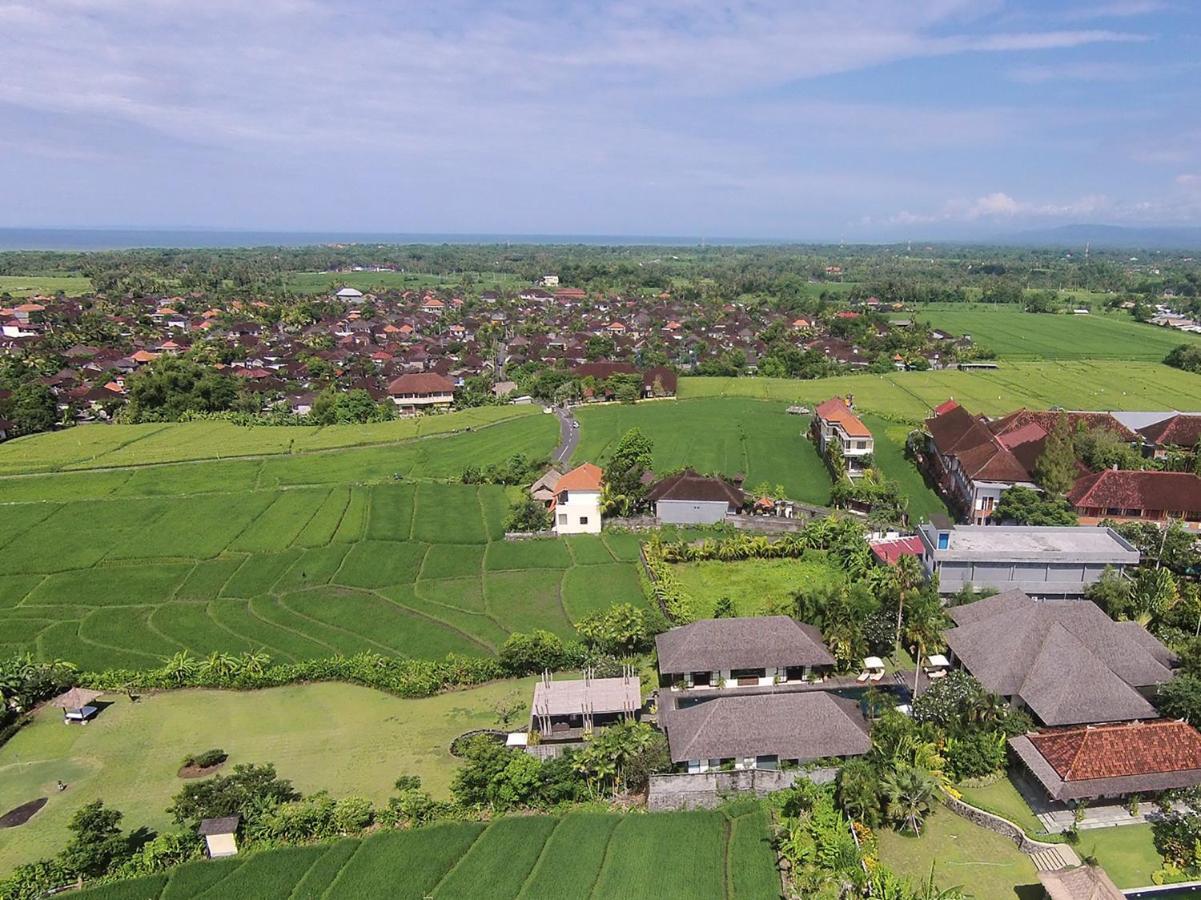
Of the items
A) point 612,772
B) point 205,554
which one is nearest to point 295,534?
point 205,554

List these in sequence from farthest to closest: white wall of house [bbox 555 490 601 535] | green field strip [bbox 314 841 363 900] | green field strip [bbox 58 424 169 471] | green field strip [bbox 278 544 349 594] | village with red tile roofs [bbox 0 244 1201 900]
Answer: green field strip [bbox 58 424 169 471], white wall of house [bbox 555 490 601 535], green field strip [bbox 278 544 349 594], village with red tile roofs [bbox 0 244 1201 900], green field strip [bbox 314 841 363 900]

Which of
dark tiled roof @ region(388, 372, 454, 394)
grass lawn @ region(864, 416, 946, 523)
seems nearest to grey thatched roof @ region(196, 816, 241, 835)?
grass lawn @ region(864, 416, 946, 523)

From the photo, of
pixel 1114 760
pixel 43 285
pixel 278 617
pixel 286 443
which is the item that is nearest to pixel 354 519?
pixel 278 617

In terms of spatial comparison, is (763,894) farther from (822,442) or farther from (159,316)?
(159,316)

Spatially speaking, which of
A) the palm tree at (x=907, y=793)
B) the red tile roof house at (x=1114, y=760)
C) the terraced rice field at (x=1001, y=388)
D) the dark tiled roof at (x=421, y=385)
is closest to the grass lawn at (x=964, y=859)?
the palm tree at (x=907, y=793)

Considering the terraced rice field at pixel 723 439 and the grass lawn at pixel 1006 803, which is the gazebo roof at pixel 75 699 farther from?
the terraced rice field at pixel 723 439

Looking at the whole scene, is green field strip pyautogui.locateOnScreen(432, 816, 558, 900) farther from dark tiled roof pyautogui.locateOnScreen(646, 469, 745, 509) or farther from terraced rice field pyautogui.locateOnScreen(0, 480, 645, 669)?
dark tiled roof pyautogui.locateOnScreen(646, 469, 745, 509)

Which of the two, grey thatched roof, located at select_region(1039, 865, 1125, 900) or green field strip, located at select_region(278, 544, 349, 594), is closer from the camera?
grey thatched roof, located at select_region(1039, 865, 1125, 900)
